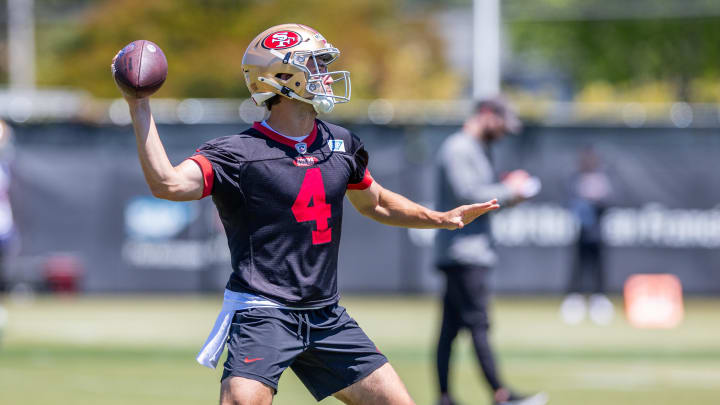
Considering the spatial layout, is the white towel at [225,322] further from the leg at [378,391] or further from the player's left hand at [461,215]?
the player's left hand at [461,215]

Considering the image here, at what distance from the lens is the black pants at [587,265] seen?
52.0ft

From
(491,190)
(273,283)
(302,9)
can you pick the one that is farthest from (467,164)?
(302,9)

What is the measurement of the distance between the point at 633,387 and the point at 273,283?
17.6 ft

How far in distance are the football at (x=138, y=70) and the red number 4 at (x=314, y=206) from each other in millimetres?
847

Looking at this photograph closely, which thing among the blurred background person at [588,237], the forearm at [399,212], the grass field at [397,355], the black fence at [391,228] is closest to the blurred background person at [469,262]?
the grass field at [397,355]

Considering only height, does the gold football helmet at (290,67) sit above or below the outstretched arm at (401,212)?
above

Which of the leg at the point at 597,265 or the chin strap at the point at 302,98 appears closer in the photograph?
the chin strap at the point at 302,98

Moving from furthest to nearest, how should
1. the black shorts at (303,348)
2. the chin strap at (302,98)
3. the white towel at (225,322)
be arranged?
the chin strap at (302,98) < the white towel at (225,322) < the black shorts at (303,348)

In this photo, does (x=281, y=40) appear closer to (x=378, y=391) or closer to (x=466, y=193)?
(x=378, y=391)

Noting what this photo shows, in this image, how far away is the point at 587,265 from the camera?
16109mm

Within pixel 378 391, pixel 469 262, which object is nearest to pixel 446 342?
pixel 469 262

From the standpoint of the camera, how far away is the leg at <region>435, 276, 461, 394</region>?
28.2 feet

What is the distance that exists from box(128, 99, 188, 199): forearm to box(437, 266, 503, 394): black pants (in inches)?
161

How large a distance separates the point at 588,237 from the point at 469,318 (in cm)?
760
